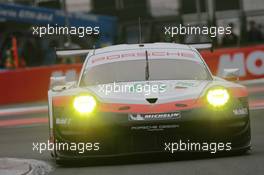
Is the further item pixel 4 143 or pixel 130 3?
pixel 130 3

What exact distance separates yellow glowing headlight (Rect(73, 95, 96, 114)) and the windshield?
0.85 meters

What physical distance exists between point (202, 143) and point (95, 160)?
1307 mm

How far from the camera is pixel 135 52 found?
395 inches

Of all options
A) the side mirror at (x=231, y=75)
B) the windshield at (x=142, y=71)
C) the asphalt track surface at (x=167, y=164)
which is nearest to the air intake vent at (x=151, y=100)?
the asphalt track surface at (x=167, y=164)

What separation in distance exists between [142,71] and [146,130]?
1375 mm

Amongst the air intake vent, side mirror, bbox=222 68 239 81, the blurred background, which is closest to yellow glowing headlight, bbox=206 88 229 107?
the air intake vent

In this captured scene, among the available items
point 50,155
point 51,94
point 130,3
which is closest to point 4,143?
point 50,155

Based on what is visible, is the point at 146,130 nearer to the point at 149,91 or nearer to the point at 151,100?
the point at 151,100

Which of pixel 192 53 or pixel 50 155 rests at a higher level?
pixel 192 53

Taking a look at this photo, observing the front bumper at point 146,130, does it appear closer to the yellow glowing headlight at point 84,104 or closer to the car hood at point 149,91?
the yellow glowing headlight at point 84,104

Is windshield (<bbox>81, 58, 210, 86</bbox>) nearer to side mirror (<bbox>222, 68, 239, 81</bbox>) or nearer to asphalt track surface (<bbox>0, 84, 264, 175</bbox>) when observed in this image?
side mirror (<bbox>222, 68, 239, 81</bbox>)

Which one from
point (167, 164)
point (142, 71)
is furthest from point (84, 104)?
point (142, 71)

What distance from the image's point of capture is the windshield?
9.45 metres

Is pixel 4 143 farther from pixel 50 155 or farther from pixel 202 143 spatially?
pixel 202 143
